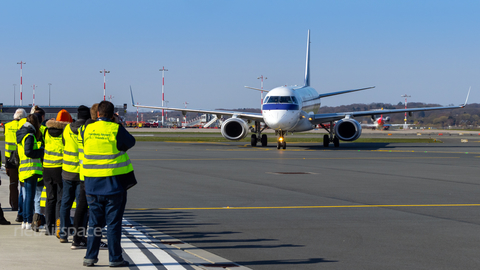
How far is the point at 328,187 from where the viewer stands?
14.2m

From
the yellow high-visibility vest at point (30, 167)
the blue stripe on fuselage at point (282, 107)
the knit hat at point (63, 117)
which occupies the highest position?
the blue stripe on fuselage at point (282, 107)

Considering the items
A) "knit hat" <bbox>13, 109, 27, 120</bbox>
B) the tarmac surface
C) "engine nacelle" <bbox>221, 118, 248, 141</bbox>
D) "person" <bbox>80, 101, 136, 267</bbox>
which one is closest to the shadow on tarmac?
the tarmac surface

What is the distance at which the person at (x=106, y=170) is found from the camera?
20.1 ft

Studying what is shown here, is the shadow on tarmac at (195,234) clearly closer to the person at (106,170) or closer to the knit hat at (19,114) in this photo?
the person at (106,170)

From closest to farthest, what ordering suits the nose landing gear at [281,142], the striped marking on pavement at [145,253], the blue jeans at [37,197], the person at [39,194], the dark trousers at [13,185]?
the striped marking on pavement at [145,253], the person at [39,194], the blue jeans at [37,197], the dark trousers at [13,185], the nose landing gear at [281,142]

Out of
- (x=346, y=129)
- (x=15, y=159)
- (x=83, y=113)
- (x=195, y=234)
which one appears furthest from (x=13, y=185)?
(x=346, y=129)

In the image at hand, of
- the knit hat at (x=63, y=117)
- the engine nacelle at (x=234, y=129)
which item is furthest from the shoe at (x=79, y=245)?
the engine nacelle at (x=234, y=129)

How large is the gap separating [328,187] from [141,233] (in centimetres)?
726

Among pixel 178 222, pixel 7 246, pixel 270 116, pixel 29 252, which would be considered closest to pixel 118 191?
pixel 29 252

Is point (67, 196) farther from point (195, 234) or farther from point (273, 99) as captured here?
point (273, 99)

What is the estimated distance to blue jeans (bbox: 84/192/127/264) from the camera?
6.04 metres

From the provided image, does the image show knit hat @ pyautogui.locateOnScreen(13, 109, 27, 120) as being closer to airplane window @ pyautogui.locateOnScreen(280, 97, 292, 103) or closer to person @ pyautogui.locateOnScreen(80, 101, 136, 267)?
person @ pyautogui.locateOnScreen(80, 101, 136, 267)

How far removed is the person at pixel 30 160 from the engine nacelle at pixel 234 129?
26.3m

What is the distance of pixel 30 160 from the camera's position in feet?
28.2
